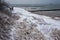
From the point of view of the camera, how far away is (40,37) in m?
5.60

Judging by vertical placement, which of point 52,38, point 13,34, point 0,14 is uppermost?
point 0,14

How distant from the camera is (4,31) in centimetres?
518

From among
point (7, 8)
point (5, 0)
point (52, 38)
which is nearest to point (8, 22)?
point (7, 8)

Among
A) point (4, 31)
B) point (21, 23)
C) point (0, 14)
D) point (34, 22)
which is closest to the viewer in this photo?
point (4, 31)

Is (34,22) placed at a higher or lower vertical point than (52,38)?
higher

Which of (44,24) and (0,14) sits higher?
(0,14)

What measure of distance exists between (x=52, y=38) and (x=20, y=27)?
1307 millimetres

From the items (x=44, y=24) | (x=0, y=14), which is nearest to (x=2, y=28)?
(x=0, y=14)

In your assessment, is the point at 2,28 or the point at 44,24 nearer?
the point at 2,28

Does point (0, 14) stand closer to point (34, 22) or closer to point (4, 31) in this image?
point (4, 31)

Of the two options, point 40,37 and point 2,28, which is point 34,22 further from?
point 2,28

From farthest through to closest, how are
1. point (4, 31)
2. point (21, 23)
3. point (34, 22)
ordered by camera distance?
point (34, 22) < point (21, 23) < point (4, 31)

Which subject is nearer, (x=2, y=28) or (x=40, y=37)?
(x=2, y=28)

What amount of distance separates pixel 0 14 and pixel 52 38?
85.4 inches
